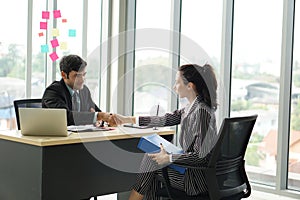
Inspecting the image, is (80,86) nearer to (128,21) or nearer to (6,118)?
(6,118)

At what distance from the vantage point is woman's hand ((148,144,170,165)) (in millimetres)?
2701

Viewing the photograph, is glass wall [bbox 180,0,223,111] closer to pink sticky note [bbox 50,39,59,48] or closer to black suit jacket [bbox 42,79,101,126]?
pink sticky note [bbox 50,39,59,48]

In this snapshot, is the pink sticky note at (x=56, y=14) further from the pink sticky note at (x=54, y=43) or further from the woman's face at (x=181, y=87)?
the woman's face at (x=181, y=87)

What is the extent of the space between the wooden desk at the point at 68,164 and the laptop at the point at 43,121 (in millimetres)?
64

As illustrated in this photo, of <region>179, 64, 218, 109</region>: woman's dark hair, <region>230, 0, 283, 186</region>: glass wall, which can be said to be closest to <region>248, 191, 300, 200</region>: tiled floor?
<region>230, 0, 283, 186</region>: glass wall

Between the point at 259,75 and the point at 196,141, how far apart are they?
1.84 m

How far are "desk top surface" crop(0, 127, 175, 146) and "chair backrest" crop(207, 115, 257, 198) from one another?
31.5 inches

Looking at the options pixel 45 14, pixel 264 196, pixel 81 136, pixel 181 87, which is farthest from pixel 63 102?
pixel 264 196

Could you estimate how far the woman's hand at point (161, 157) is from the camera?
2.70 meters

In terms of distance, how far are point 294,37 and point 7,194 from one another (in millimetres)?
2626

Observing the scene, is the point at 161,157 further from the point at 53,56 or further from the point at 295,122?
the point at 53,56

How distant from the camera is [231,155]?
104 inches

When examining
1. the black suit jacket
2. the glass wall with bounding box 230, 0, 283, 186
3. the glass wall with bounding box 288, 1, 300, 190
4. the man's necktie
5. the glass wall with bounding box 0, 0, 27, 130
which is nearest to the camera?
the black suit jacket

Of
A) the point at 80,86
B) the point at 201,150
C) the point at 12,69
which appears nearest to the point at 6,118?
the point at 12,69
